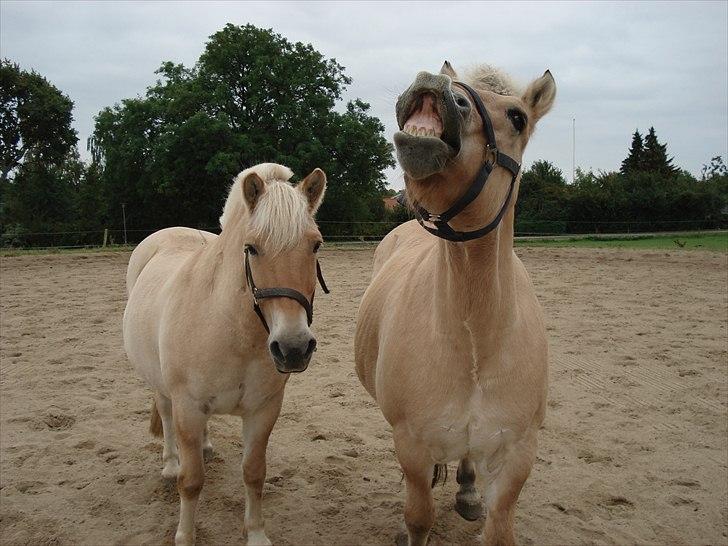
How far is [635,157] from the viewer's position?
53000mm

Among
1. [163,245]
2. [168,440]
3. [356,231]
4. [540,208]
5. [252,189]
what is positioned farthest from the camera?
[540,208]

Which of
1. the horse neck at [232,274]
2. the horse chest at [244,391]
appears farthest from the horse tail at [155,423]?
the horse neck at [232,274]

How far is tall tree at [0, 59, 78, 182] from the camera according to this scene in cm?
2888

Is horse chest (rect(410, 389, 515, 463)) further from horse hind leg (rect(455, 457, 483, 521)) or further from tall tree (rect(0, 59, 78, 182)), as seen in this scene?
tall tree (rect(0, 59, 78, 182))

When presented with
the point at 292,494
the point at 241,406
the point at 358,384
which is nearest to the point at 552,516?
the point at 292,494

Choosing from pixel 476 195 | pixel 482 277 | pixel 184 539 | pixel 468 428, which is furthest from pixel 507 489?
pixel 184 539

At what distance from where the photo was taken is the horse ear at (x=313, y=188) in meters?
2.80

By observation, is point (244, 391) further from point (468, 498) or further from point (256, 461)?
point (468, 498)

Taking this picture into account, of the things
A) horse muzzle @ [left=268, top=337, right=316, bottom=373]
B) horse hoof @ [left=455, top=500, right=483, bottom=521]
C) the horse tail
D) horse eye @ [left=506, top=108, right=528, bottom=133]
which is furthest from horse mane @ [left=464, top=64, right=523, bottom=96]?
the horse tail

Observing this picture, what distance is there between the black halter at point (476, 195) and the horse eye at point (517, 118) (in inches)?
5.1

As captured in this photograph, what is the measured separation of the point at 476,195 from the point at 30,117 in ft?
111

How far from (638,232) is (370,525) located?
33.3m

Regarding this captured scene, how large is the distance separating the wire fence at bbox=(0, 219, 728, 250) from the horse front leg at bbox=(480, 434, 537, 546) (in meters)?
22.5

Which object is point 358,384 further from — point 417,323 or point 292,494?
point 417,323
